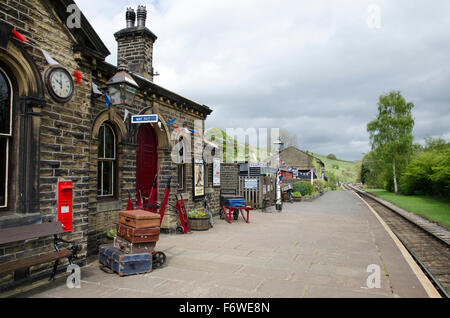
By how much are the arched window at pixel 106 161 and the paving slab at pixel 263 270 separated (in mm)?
1870

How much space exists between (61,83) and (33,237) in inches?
104

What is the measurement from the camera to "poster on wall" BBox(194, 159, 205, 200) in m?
10.7

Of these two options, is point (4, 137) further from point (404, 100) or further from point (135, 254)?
point (404, 100)

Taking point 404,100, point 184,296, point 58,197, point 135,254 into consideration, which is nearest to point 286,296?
point 184,296

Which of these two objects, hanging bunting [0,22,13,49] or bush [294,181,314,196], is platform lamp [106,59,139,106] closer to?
hanging bunting [0,22,13,49]

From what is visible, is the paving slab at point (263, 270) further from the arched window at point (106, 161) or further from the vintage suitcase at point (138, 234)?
the arched window at point (106, 161)

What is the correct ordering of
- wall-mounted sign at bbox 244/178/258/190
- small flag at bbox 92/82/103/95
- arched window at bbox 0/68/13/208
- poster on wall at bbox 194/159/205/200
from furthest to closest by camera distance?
wall-mounted sign at bbox 244/178/258/190, poster on wall at bbox 194/159/205/200, small flag at bbox 92/82/103/95, arched window at bbox 0/68/13/208

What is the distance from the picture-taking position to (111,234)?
20.7 feet

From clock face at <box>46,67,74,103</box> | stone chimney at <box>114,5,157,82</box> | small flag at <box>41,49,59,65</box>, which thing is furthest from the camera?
stone chimney at <box>114,5,157,82</box>

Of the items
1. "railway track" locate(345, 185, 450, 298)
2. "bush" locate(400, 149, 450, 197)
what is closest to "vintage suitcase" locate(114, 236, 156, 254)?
"railway track" locate(345, 185, 450, 298)

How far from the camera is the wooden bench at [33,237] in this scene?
4.09 metres

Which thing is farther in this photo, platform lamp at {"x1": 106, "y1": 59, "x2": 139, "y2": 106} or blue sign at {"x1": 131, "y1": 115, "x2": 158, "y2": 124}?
blue sign at {"x1": 131, "y1": 115, "x2": 158, "y2": 124}

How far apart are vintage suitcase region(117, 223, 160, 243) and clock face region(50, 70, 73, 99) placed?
102 inches

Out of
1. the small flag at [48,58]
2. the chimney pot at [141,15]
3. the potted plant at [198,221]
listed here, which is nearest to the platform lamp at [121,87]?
the small flag at [48,58]
